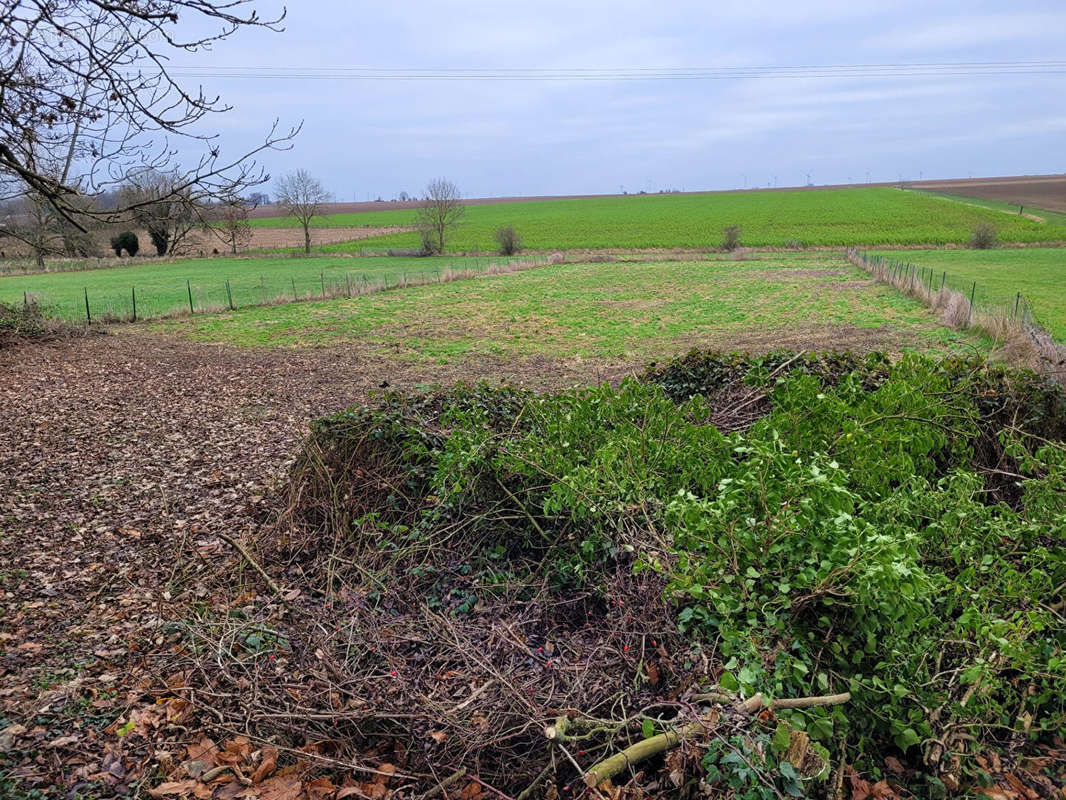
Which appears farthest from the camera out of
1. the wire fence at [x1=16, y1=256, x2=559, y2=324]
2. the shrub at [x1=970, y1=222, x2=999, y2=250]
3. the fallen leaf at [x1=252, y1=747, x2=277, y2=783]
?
the shrub at [x1=970, y1=222, x2=999, y2=250]

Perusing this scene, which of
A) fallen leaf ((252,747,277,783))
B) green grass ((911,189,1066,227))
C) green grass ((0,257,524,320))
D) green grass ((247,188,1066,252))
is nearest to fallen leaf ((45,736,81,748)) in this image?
fallen leaf ((252,747,277,783))

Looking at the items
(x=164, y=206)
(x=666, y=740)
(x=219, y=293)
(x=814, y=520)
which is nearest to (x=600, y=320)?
(x=164, y=206)

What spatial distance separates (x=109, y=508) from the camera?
7.47 m

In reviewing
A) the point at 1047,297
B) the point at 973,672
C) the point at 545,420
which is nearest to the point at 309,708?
the point at 545,420

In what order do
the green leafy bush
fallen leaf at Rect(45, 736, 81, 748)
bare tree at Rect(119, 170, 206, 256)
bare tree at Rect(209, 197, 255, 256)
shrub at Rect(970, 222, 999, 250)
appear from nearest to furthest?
the green leafy bush < fallen leaf at Rect(45, 736, 81, 748) < bare tree at Rect(119, 170, 206, 256) < bare tree at Rect(209, 197, 255, 256) < shrub at Rect(970, 222, 999, 250)

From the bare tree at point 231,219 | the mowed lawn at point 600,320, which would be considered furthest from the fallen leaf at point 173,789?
the mowed lawn at point 600,320

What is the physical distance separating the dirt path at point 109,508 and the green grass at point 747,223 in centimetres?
4885

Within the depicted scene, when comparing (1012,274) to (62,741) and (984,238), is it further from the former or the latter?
(62,741)

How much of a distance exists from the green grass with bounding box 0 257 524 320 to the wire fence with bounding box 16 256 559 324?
0.16 feet

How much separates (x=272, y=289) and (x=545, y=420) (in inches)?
1273

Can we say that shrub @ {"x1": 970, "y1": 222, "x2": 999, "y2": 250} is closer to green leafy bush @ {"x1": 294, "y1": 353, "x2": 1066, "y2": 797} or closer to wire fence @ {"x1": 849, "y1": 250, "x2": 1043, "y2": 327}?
wire fence @ {"x1": 849, "y1": 250, "x2": 1043, "y2": 327}

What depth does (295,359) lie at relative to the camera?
17.2m

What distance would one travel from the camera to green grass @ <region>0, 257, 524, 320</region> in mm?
29141

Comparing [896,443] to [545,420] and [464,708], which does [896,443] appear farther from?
[464,708]
